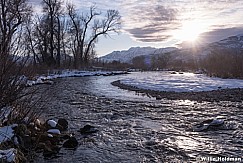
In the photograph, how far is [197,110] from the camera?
1250cm

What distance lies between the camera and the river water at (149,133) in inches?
267

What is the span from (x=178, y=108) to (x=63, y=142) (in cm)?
691

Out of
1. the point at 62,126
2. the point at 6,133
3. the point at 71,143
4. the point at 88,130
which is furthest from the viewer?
the point at 62,126

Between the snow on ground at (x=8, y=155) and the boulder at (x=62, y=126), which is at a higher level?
the snow on ground at (x=8, y=155)

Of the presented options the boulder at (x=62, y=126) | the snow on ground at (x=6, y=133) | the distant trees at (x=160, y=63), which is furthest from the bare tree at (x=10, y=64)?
the distant trees at (x=160, y=63)

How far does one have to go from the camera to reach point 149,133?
8602 mm

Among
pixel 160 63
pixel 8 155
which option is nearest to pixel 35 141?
pixel 8 155

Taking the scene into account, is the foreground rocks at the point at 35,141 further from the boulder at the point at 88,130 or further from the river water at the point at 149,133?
the river water at the point at 149,133

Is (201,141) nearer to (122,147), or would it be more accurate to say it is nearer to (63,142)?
(122,147)

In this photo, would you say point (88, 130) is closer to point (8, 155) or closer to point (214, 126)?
point (8, 155)

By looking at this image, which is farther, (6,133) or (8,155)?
(6,133)

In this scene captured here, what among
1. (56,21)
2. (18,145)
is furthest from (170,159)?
(56,21)

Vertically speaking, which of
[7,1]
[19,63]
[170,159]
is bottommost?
[170,159]

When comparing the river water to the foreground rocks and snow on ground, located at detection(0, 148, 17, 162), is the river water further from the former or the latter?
snow on ground, located at detection(0, 148, 17, 162)
